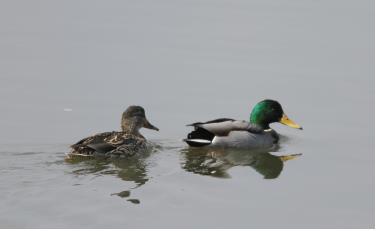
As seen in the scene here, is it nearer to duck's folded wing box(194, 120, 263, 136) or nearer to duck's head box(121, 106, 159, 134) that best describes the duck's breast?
duck's folded wing box(194, 120, 263, 136)

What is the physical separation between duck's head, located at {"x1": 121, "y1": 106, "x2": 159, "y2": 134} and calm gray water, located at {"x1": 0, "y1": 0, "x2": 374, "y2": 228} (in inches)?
16.6

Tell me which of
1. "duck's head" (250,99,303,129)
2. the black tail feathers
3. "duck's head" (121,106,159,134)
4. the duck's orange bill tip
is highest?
"duck's head" (250,99,303,129)

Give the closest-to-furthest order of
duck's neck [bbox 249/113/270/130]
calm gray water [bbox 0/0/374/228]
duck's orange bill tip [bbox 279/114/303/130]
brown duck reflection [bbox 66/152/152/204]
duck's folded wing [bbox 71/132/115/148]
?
calm gray water [bbox 0/0/374/228], brown duck reflection [bbox 66/152/152/204], duck's folded wing [bbox 71/132/115/148], duck's orange bill tip [bbox 279/114/303/130], duck's neck [bbox 249/113/270/130]

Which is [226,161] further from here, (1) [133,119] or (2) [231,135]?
(1) [133,119]

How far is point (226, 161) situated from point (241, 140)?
886 mm

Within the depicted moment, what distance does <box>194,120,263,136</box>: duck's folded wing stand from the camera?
12.4 metres

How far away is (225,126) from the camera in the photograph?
492 inches

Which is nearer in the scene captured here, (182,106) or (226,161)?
(226,161)

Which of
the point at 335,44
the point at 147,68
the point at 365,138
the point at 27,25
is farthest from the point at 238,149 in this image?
the point at 27,25

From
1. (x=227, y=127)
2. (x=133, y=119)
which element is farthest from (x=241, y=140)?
(x=133, y=119)

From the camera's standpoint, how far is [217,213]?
9188 millimetres

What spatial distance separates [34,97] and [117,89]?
1438 millimetres

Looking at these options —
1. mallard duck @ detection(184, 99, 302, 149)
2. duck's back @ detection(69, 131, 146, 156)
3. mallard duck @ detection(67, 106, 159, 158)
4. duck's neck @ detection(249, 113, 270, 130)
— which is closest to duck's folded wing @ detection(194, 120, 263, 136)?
mallard duck @ detection(184, 99, 302, 149)

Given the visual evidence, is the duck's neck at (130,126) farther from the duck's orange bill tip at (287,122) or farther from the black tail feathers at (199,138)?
the duck's orange bill tip at (287,122)
